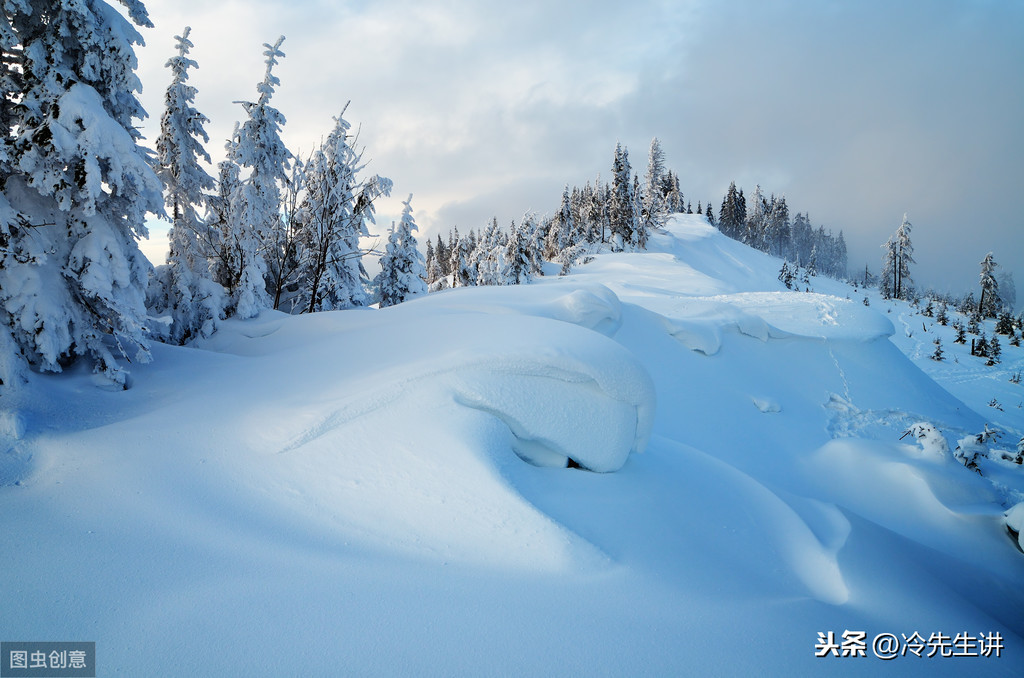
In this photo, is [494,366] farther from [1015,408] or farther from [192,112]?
[1015,408]

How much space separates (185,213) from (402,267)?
10.6 metres

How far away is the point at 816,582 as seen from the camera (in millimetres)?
3938

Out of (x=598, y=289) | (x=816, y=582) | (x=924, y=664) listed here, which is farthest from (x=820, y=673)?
(x=598, y=289)

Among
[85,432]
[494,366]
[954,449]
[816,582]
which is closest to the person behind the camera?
[816,582]

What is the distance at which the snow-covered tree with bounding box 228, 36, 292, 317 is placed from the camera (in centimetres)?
1241

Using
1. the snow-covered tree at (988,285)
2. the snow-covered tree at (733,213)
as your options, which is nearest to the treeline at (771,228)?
the snow-covered tree at (733,213)

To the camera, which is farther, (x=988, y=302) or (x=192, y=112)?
(x=988, y=302)

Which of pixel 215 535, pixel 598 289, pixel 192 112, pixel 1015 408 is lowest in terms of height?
pixel 1015 408

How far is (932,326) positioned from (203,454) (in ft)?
133

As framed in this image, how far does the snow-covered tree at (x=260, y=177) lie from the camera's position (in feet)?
40.7

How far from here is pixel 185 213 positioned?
11.9 metres

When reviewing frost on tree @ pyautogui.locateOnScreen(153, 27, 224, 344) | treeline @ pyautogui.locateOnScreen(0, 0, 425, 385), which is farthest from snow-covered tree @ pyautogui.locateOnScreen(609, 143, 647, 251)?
treeline @ pyautogui.locateOnScreen(0, 0, 425, 385)

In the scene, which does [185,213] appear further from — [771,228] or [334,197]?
[771,228]

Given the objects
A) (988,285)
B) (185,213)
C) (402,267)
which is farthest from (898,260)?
(185,213)
